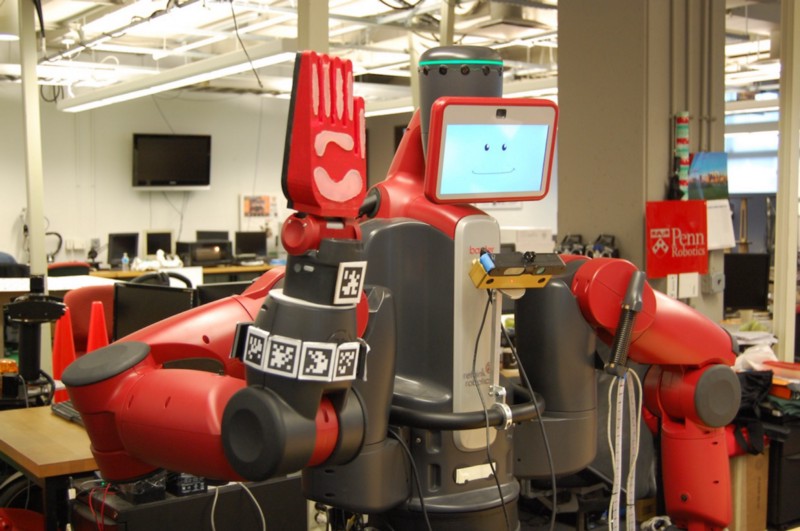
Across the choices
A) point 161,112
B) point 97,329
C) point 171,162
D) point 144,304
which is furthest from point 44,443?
point 161,112

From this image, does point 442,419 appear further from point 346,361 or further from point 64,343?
point 64,343

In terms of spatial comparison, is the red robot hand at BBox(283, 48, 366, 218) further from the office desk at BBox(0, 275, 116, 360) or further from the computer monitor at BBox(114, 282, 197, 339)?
the office desk at BBox(0, 275, 116, 360)

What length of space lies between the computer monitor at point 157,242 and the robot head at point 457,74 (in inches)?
378

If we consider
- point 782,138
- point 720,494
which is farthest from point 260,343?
point 782,138

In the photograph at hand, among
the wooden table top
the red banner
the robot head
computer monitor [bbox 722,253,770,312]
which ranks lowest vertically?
the wooden table top

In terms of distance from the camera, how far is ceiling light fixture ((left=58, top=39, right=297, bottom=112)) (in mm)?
5730

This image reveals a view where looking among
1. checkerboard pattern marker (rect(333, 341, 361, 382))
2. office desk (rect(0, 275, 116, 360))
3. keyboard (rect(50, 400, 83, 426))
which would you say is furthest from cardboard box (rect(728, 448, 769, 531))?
office desk (rect(0, 275, 116, 360))

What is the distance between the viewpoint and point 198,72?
686cm

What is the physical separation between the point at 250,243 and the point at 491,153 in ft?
33.5

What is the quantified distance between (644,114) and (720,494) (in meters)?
1.94

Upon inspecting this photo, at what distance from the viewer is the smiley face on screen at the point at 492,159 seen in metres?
1.68

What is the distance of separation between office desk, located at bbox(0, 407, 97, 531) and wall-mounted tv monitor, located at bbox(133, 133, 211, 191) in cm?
882

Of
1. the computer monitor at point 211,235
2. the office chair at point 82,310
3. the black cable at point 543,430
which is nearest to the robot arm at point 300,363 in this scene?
the black cable at point 543,430

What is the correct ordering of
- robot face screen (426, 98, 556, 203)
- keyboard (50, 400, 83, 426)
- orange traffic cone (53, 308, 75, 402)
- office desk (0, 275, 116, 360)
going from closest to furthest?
robot face screen (426, 98, 556, 203) < keyboard (50, 400, 83, 426) < orange traffic cone (53, 308, 75, 402) < office desk (0, 275, 116, 360)
